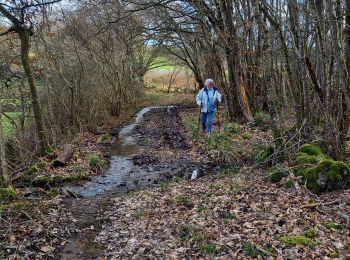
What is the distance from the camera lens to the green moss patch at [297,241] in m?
5.34

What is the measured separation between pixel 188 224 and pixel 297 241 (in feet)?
6.06

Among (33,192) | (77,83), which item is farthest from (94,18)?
(33,192)

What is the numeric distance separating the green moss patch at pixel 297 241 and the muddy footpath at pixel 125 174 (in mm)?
2794

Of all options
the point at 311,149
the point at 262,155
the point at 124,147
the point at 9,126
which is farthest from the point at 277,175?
the point at 9,126

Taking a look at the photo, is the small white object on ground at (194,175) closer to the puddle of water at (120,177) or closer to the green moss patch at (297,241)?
the puddle of water at (120,177)

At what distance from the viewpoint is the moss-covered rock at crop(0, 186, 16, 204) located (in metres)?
7.99

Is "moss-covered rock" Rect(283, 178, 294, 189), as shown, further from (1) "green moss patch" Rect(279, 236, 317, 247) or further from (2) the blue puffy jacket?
(2) the blue puffy jacket

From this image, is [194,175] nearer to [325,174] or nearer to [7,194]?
[325,174]

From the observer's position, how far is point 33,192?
8648mm

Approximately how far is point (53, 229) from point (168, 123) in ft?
46.6

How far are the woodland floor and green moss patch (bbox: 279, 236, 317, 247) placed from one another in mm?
16

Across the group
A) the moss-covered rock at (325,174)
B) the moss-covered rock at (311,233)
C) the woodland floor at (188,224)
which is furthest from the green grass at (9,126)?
the moss-covered rock at (311,233)

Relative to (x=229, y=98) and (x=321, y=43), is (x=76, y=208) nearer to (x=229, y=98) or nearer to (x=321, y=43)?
(x=321, y=43)

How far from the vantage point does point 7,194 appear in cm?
809
